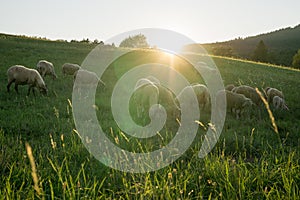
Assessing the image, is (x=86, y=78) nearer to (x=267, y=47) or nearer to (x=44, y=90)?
(x=44, y=90)

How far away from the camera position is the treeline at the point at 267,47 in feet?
211

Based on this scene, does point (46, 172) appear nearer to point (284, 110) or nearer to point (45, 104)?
point (45, 104)

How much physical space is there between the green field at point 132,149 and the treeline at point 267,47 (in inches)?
1954

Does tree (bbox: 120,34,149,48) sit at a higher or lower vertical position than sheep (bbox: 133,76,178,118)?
higher

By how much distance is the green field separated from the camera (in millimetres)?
3336

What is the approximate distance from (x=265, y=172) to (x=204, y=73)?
622 inches

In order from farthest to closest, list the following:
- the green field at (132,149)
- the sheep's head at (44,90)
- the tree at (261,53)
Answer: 1. the tree at (261,53)
2. the sheep's head at (44,90)
3. the green field at (132,149)

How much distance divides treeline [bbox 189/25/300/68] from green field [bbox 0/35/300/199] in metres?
49.6

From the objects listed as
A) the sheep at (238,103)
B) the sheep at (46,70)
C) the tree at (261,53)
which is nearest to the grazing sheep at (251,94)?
the sheep at (238,103)

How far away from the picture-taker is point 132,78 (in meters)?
16.9

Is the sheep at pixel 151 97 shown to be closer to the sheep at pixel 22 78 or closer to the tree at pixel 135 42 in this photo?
the sheep at pixel 22 78

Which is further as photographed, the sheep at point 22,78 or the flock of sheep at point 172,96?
the sheep at point 22,78

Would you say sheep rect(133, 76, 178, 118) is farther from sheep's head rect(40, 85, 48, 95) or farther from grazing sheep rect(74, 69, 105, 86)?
grazing sheep rect(74, 69, 105, 86)

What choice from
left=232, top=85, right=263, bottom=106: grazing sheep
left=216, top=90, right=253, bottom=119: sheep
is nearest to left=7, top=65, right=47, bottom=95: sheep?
left=216, top=90, right=253, bottom=119: sheep
